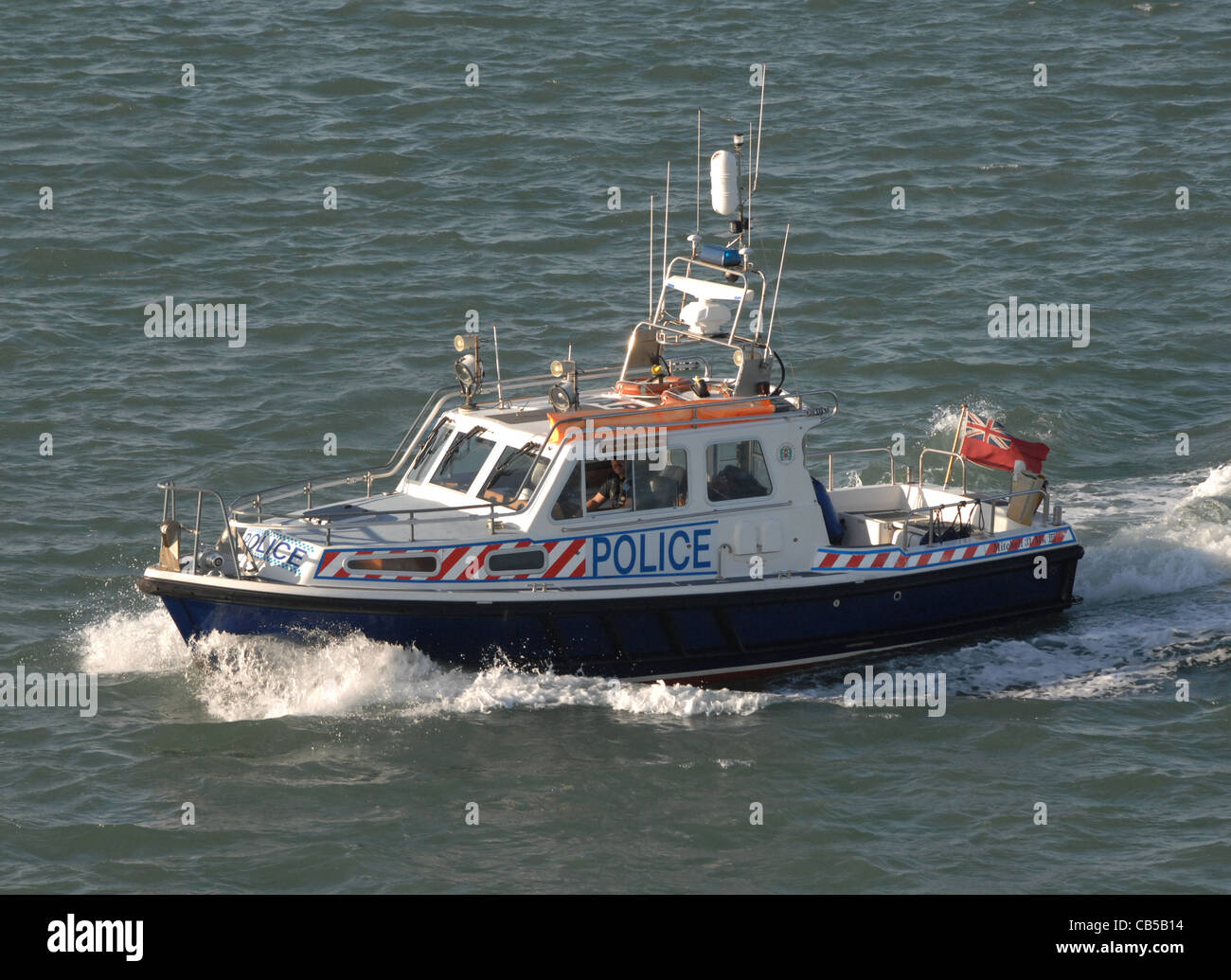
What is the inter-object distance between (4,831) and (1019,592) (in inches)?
366

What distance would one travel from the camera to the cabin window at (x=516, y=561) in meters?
14.7

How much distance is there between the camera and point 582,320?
2312cm

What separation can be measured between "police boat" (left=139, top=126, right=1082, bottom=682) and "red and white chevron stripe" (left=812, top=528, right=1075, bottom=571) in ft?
0.06

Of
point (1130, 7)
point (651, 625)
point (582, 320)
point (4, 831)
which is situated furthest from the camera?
point (1130, 7)

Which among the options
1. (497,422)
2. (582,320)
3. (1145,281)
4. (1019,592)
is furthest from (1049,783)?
(1145,281)

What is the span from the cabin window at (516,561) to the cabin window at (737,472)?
1678 mm

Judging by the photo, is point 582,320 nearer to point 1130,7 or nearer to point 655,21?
point 655,21

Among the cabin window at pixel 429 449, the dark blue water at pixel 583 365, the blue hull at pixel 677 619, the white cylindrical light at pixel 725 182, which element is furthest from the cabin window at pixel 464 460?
the white cylindrical light at pixel 725 182

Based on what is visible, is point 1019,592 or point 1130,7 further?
point 1130,7

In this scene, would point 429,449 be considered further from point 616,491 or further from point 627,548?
point 627,548

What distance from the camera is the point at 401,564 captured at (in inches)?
575

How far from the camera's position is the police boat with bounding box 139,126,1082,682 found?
47.7 ft

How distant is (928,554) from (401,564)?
491 cm

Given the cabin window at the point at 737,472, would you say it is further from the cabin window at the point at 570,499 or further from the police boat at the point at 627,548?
the cabin window at the point at 570,499
